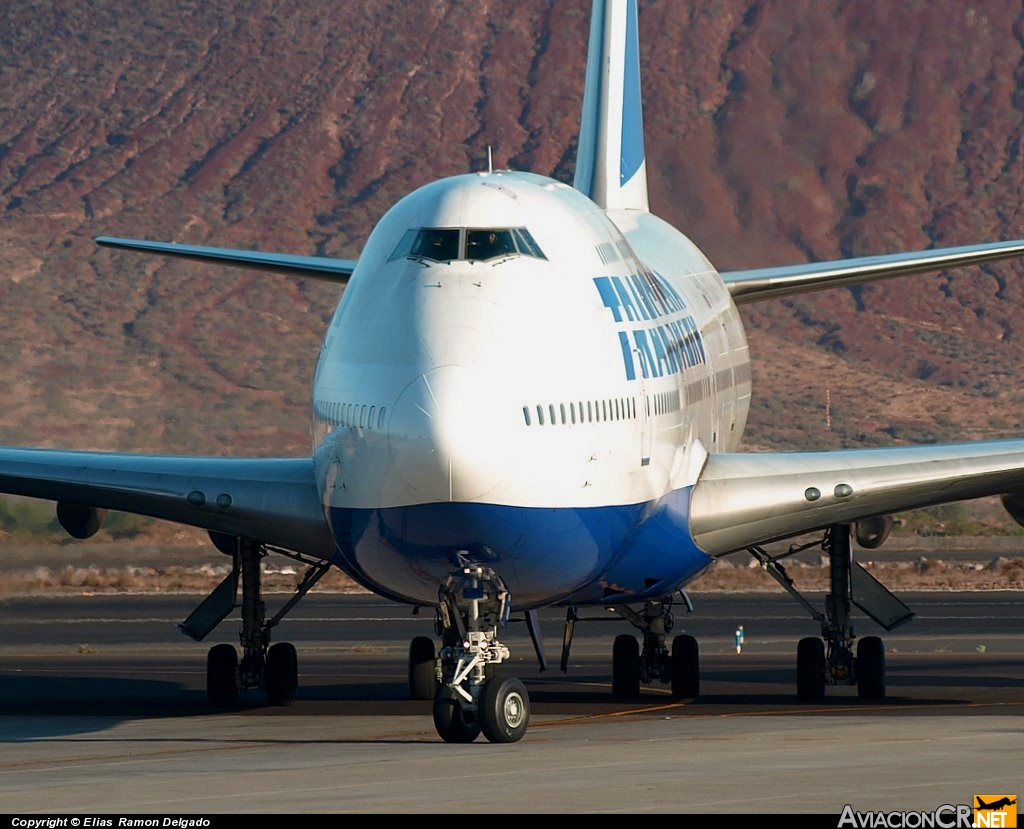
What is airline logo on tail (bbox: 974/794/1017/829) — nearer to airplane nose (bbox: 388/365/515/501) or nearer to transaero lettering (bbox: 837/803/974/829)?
transaero lettering (bbox: 837/803/974/829)

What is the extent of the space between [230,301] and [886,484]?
118 meters

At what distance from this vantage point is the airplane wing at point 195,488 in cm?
2425

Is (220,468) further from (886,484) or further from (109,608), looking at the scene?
(109,608)

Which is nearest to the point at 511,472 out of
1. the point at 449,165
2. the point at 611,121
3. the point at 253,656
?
the point at 253,656

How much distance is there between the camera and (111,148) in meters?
162

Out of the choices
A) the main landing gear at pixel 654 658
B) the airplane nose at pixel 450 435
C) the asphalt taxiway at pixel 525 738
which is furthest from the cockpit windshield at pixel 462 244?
the main landing gear at pixel 654 658

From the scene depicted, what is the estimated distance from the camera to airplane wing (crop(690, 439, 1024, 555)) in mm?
25484

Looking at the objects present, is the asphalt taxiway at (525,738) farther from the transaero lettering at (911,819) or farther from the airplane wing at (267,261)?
the airplane wing at (267,261)

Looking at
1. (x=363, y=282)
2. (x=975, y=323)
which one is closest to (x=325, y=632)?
(x=363, y=282)

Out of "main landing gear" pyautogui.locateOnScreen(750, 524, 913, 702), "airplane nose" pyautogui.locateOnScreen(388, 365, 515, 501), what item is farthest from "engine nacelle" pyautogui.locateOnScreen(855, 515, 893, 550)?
"airplane nose" pyautogui.locateOnScreen(388, 365, 515, 501)

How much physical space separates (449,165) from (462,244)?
461 ft

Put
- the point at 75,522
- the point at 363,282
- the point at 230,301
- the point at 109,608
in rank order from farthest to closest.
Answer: the point at 230,301 → the point at 109,608 → the point at 75,522 → the point at 363,282

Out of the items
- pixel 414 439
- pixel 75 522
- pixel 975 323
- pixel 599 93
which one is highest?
pixel 599 93

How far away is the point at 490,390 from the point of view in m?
19.6
